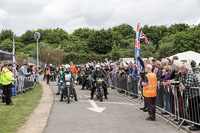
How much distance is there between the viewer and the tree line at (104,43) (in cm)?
6212

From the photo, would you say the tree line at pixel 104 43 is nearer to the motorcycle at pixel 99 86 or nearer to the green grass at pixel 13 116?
the motorcycle at pixel 99 86

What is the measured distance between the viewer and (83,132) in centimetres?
691

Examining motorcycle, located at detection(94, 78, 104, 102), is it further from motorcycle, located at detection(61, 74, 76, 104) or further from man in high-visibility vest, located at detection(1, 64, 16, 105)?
man in high-visibility vest, located at detection(1, 64, 16, 105)

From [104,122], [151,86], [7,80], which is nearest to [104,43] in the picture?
[7,80]

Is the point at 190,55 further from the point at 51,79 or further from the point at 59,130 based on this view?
the point at 59,130

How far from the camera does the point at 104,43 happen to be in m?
76.5

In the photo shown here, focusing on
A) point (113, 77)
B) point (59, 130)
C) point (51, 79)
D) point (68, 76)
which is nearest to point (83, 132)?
point (59, 130)

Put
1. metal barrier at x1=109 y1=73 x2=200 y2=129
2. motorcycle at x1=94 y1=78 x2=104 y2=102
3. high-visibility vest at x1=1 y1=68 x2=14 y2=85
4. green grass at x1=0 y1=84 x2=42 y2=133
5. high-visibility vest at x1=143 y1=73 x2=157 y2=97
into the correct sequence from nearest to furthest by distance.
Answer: metal barrier at x1=109 y1=73 x2=200 y2=129, green grass at x1=0 y1=84 x2=42 y2=133, high-visibility vest at x1=143 y1=73 x2=157 y2=97, high-visibility vest at x1=1 y1=68 x2=14 y2=85, motorcycle at x1=94 y1=78 x2=104 y2=102

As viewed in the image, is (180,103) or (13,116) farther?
(13,116)

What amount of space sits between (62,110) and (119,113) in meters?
2.43

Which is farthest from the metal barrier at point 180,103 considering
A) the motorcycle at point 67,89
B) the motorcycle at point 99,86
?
the motorcycle at point 67,89

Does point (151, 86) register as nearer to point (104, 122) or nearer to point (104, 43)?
point (104, 122)

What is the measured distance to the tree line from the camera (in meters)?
62.1

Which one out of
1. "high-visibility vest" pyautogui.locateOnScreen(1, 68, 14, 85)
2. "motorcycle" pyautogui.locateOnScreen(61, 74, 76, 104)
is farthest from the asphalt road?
"high-visibility vest" pyautogui.locateOnScreen(1, 68, 14, 85)
